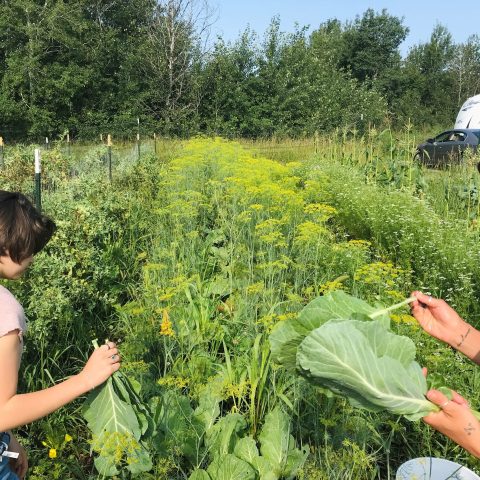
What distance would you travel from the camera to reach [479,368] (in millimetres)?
2820

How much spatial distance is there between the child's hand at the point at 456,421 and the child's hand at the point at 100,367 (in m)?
0.97

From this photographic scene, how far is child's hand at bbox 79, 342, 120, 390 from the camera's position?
1594 millimetres

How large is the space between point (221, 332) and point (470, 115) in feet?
67.6

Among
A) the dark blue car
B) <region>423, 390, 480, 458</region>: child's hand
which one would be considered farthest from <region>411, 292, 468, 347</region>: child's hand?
the dark blue car

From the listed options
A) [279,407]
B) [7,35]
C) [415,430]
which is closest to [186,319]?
[279,407]

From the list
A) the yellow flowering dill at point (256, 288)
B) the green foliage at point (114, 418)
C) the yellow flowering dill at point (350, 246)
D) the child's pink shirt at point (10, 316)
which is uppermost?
the child's pink shirt at point (10, 316)

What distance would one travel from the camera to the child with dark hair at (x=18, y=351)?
4.65 ft

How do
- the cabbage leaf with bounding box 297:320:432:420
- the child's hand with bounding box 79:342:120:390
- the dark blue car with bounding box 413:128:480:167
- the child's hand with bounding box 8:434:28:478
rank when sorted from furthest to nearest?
the dark blue car with bounding box 413:128:480:167
the child's hand with bounding box 8:434:28:478
the child's hand with bounding box 79:342:120:390
the cabbage leaf with bounding box 297:320:432:420

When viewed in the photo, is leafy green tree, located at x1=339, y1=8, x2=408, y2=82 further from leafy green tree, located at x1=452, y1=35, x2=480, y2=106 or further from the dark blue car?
the dark blue car

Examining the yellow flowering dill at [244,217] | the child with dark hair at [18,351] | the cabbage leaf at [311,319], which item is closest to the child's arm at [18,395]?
the child with dark hair at [18,351]

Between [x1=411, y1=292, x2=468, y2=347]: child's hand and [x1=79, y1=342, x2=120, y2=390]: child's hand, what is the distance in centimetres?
111

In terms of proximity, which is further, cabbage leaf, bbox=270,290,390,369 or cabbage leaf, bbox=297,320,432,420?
cabbage leaf, bbox=270,290,390,369

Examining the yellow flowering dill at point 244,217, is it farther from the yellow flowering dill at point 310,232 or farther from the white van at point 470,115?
the white van at point 470,115

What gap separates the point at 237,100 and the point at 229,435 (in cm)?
2512
